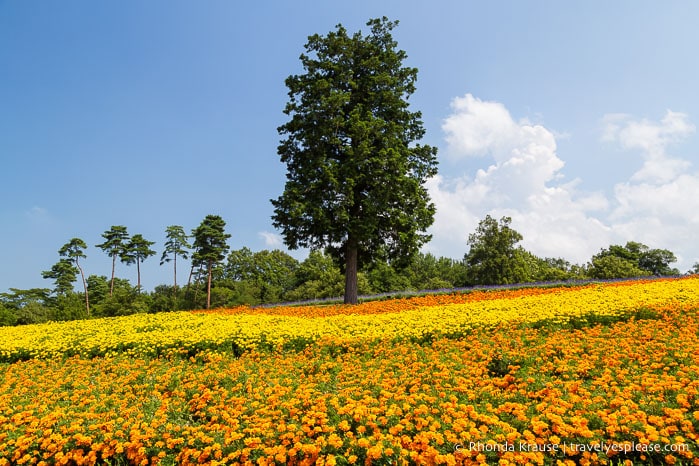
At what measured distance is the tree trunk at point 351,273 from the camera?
1816 centimetres

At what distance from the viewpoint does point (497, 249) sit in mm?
42188

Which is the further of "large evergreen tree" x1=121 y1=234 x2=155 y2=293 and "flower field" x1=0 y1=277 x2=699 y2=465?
"large evergreen tree" x1=121 y1=234 x2=155 y2=293

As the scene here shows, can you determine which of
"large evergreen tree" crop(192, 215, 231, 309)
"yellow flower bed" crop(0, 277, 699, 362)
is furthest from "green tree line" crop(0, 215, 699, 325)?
"yellow flower bed" crop(0, 277, 699, 362)

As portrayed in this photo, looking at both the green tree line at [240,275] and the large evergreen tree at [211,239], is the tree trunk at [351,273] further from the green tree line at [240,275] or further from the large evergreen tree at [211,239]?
the large evergreen tree at [211,239]

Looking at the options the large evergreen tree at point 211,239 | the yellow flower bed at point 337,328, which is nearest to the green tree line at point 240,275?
the large evergreen tree at point 211,239

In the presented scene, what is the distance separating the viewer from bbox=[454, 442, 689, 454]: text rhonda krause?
3.45 m

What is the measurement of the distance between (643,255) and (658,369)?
66.1m

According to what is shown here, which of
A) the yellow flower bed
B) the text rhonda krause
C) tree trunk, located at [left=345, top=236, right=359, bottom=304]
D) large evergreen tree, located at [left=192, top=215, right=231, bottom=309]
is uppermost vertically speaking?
large evergreen tree, located at [left=192, top=215, right=231, bottom=309]

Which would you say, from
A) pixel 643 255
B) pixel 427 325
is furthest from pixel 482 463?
pixel 643 255

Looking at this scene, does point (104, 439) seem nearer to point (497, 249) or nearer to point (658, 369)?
point (658, 369)

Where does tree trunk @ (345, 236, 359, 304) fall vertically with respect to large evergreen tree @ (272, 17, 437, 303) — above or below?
below

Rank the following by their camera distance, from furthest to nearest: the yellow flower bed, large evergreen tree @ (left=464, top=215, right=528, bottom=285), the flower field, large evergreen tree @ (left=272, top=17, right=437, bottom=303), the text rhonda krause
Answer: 1. large evergreen tree @ (left=464, top=215, right=528, bottom=285)
2. large evergreen tree @ (left=272, top=17, right=437, bottom=303)
3. the yellow flower bed
4. the flower field
5. the text rhonda krause

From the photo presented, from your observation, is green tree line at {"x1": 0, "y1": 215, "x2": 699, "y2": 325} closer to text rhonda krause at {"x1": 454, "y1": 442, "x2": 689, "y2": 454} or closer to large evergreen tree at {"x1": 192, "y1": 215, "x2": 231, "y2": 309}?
large evergreen tree at {"x1": 192, "y1": 215, "x2": 231, "y2": 309}

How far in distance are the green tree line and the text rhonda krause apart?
22630 mm
